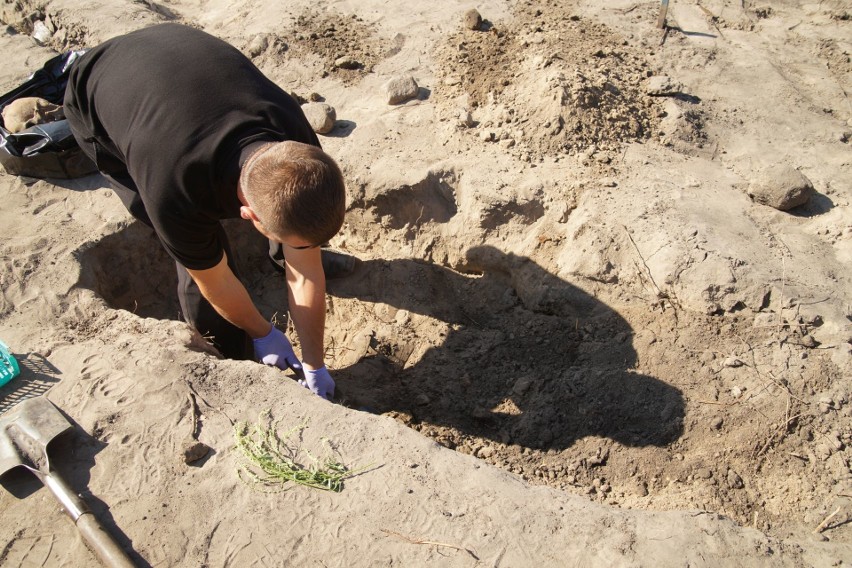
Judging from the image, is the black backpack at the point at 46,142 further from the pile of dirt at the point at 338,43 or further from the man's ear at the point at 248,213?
the man's ear at the point at 248,213

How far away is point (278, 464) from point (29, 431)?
92 centimetres

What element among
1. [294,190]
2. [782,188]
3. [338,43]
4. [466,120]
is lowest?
[782,188]

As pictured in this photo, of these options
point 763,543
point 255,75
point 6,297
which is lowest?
point 763,543

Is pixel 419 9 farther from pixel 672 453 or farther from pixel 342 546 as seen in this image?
pixel 342 546

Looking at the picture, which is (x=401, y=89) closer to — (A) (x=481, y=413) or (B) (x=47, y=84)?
(B) (x=47, y=84)

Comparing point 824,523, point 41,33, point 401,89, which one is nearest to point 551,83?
point 401,89

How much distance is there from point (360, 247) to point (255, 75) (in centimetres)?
154

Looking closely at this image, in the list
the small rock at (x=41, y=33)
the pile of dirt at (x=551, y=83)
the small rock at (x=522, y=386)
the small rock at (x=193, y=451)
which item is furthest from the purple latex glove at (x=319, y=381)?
the small rock at (x=41, y=33)

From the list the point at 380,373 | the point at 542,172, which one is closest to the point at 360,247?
the point at 380,373

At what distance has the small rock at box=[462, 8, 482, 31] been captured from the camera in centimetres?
451

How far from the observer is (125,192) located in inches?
111

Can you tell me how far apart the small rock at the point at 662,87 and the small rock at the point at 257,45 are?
270 cm

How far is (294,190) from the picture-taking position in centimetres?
197

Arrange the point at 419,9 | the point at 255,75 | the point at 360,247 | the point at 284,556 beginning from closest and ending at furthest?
the point at 284,556, the point at 255,75, the point at 360,247, the point at 419,9
